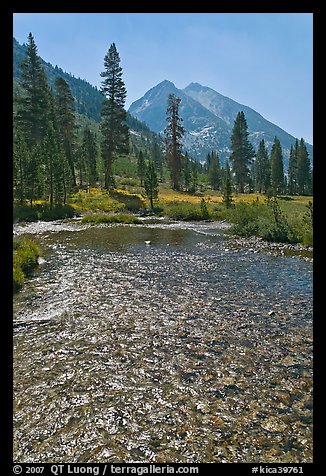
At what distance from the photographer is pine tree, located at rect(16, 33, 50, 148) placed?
2368 inches

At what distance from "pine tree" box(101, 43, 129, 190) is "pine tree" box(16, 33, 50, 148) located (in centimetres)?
1210

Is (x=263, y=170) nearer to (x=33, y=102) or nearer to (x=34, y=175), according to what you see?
(x=33, y=102)

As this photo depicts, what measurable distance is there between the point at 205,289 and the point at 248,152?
266 ft

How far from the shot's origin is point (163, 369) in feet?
21.8

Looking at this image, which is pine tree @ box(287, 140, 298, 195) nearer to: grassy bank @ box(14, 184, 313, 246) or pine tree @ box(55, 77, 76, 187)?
grassy bank @ box(14, 184, 313, 246)

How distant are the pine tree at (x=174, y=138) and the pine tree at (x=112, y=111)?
38.8 ft

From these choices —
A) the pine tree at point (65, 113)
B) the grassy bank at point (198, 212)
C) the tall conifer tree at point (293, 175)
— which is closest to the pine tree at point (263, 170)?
the tall conifer tree at point (293, 175)

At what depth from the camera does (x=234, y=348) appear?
24.8ft

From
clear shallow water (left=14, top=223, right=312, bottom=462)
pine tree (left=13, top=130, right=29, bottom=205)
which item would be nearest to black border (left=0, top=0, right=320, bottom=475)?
clear shallow water (left=14, top=223, right=312, bottom=462)

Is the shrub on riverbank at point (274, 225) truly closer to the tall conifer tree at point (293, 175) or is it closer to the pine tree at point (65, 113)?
the pine tree at point (65, 113)

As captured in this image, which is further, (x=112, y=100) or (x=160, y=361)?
(x=112, y=100)
